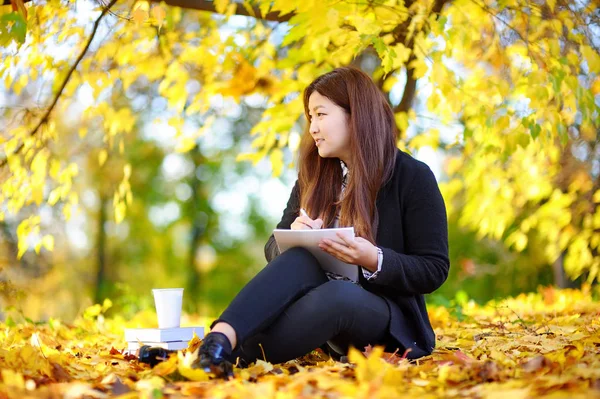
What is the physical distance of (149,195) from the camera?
11375 mm

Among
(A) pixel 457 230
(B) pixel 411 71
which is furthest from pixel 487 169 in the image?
(A) pixel 457 230

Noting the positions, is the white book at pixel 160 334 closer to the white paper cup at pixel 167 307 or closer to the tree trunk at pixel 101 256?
the white paper cup at pixel 167 307

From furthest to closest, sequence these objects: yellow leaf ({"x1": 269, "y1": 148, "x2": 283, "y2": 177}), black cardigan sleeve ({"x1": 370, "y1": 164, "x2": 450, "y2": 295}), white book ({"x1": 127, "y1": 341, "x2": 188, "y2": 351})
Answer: yellow leaf ({"x1": 269, "y1": 148, "x2": 283, "y2": 177})
white book ({"x1": 127, "y1": 341, "x2": 188, "y2": 351})
black cardigan sleeve ({"x1": 370, "y1": 164, "x2": 450, "y2": 295})

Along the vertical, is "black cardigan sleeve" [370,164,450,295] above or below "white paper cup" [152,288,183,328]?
above

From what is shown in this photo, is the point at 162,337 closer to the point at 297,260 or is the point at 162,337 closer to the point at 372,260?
the point at 297,260

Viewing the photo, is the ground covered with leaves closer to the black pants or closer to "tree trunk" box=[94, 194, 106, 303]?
the black pants

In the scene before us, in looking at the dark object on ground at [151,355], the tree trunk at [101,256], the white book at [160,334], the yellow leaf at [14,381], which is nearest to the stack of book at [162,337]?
the white book at [160,334]

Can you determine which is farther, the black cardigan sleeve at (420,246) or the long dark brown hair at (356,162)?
the long dark brown hair at (356,162)

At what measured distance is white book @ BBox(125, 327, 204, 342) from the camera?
2.36 m

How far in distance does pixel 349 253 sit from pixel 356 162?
1.51ft

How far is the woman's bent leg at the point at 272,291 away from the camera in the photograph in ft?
6.08

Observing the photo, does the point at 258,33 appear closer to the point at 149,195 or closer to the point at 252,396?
the point at 252,396

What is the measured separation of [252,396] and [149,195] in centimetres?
1034

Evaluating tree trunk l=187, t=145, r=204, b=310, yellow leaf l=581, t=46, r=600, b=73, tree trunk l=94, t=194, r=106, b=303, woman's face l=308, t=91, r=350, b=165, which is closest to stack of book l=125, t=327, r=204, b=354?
woman's face l=308, t=91, r=350, b=165
